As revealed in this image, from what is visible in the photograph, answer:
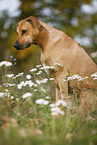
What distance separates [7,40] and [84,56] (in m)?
4.55

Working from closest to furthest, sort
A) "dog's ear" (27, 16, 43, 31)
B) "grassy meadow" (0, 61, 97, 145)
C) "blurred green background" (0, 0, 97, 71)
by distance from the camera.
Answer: "grassy meadow" (0, 61, 97, 145) → "dog's ear" (27, 16, 43, 31) → "blurred green background" (0, 0, 97, 71)

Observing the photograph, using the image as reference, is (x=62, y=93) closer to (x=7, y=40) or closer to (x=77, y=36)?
(x=77, y=36)

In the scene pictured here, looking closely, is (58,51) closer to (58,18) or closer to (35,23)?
(35,23)

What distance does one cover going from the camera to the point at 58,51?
3090mm

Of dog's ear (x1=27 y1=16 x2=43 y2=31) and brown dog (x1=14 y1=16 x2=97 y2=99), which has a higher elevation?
dog's ear (x1=27 y1=16 x2=43 y2=31)

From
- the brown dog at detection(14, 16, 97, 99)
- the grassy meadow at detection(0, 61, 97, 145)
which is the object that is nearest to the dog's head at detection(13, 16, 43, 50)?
the brown dog at detection(14, 16, 97, 99)

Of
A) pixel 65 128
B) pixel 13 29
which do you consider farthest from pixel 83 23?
pixel 65 128

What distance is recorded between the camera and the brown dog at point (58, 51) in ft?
10.2

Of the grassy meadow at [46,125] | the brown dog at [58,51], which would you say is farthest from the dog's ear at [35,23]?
the grassy meadow at [46,125]

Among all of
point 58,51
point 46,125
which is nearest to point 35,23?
point 58,51

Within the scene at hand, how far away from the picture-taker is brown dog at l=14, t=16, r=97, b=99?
3.10 meters

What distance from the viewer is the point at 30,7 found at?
6.52 metres

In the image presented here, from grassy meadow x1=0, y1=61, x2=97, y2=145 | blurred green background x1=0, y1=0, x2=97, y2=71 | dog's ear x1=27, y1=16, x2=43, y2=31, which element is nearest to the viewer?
grassy meadow x1=0, y1=61, x2=97, y2=145

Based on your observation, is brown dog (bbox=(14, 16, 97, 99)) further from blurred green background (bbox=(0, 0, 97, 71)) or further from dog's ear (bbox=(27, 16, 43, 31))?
blurred green background (bbox=(0, 0, 97, 71))
